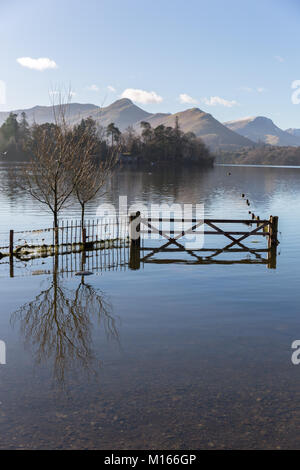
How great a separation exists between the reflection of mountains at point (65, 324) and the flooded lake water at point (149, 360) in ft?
0.13

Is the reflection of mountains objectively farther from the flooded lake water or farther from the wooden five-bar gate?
the wooden five-bar gate

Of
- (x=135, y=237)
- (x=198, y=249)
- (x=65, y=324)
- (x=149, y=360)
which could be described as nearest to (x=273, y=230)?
(x=198, y=249)

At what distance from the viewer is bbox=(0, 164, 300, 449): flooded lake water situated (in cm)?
834

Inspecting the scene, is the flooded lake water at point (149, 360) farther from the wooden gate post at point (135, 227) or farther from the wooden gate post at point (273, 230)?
the wooden gate post at point (273, 230)

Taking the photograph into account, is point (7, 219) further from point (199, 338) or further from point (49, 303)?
point (199, 338)

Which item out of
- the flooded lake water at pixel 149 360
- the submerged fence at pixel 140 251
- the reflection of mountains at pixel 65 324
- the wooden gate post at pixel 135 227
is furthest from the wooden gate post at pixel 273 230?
the reflection of mountains at pixel 65 324

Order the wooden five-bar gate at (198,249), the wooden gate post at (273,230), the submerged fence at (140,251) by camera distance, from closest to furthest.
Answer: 1. the submerged fence at (140,251)
2. the wooden five-bar gate at (198,249)
3. the wooden gate post at (273,230)

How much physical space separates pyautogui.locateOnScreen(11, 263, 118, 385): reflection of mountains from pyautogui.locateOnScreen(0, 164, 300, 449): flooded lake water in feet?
0.13

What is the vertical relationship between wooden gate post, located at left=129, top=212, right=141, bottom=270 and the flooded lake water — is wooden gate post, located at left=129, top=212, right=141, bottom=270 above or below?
above

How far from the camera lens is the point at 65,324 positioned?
1379cm

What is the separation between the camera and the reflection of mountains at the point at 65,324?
11215mm

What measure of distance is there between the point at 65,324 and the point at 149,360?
3.65m

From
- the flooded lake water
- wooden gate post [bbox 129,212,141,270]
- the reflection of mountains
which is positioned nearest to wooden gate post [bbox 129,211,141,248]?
wooden gate post [bbox 129,212,141,270]

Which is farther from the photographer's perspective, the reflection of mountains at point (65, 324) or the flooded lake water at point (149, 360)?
the reflection of mountains at point (65, 324)
